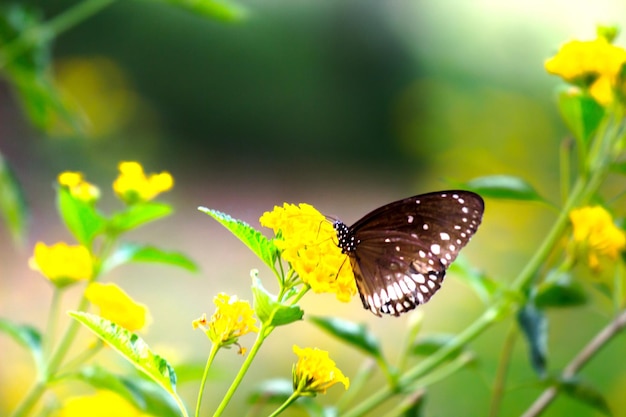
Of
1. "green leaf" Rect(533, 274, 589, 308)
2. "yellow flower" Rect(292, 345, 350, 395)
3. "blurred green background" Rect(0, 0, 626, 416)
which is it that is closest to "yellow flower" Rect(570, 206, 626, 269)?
"green leaf" Rect(533, 274, 589, 308)

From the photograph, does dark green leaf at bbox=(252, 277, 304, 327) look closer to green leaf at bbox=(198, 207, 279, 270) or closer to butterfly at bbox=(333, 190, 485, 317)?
green leaf at bbox=(198, 207, 279, 270)

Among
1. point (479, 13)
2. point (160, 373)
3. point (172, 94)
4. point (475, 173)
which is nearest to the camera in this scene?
point (160, 373)

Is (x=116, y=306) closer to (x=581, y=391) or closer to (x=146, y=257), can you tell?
(x=146, y=257)

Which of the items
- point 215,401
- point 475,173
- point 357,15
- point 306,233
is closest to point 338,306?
point 215,401

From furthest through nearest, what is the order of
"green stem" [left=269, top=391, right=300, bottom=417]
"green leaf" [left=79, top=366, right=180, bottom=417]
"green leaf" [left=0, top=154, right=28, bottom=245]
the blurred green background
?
the blurred green background < "green leaf" [left=0, top=154, right=28, bottom=245] < "green leaf" [left=79, top=366, right=180, bottom=417] < "green stem" [left=269, top=391, right=300, bottom=417]

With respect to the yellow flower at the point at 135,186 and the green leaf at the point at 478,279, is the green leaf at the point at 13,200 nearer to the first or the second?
the yellow flower at the point at 135,186

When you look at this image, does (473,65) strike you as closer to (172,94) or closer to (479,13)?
(479,13)
